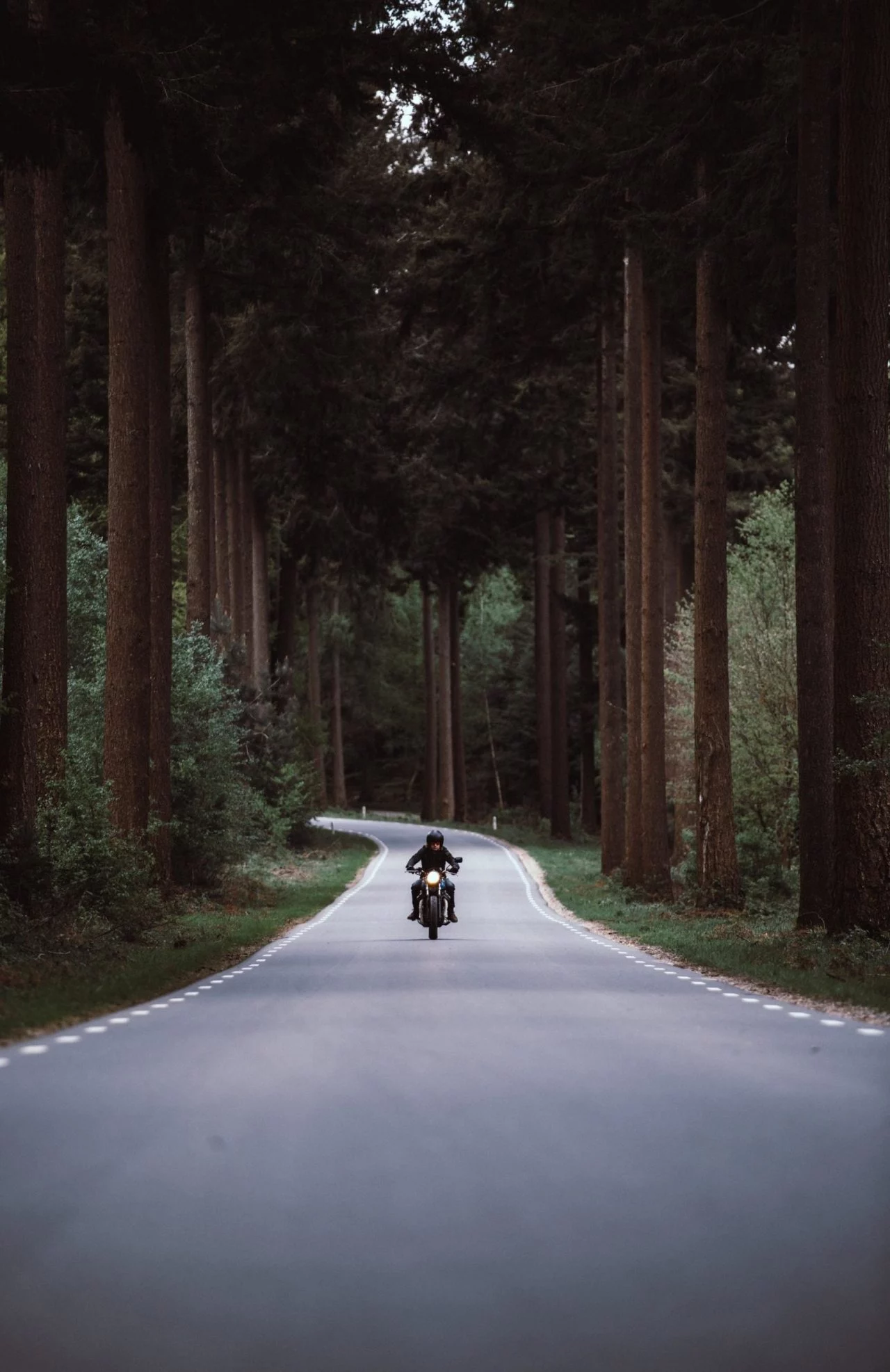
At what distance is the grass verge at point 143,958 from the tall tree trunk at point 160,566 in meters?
1.86

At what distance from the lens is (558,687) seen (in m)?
57.3

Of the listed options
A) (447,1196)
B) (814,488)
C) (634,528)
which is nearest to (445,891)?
(814,488)

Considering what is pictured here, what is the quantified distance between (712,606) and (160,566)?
364 inches

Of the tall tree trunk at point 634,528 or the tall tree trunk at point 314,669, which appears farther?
the tall tree trunk at point 314,669

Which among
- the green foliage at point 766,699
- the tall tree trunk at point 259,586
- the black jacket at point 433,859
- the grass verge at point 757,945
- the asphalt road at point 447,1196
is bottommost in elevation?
the grass verge at point 757,945

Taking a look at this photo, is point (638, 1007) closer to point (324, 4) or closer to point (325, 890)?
point (324, 4)

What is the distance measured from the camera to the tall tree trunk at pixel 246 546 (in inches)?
1816

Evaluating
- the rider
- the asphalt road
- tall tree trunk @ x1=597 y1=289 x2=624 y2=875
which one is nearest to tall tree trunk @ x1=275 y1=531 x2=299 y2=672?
tall tree trunk @ x1=597 y1=289 x2=624 y2=875

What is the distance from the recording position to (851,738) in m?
17.9

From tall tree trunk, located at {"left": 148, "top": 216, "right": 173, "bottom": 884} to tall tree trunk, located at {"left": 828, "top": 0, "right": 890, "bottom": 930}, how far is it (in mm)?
12495

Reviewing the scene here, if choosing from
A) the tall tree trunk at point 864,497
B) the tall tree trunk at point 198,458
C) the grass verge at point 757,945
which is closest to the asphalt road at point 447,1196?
the grass verge at point 757,945

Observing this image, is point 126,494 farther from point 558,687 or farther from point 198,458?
point 558,687

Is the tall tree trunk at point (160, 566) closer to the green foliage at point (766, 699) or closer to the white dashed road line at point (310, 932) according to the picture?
the white dashed road line at point (310, 932)

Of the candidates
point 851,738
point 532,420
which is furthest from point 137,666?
point 532,420
